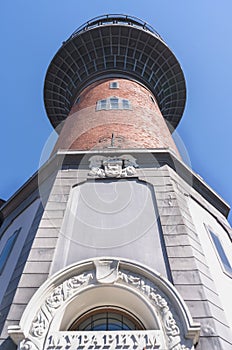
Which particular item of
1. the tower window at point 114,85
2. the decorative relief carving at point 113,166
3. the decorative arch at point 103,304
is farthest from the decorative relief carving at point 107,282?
the tower window at point 114,85

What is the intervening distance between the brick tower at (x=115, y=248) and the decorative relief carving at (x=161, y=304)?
0.06ft

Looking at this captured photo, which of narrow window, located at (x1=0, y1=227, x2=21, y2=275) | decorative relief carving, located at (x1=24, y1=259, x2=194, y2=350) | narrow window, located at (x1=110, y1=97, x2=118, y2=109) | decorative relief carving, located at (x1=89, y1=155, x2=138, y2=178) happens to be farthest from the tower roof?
decorative relief carving, located at (x1=24, y1=259, x2=194, y2=350)

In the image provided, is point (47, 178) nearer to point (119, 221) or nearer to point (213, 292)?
point (119, 221)

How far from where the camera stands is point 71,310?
732 centimetres

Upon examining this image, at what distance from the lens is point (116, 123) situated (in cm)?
1361

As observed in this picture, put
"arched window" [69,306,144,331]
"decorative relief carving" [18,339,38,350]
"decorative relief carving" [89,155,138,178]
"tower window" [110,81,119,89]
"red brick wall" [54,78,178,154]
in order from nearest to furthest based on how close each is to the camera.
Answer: "decorative relief carving" [18,339,38,350], "arched window" [69,306,144,331], "decorative relief carving" [89,155,138,178], "red brick wall" [54,78,178,154], "tower window" [110,81,119,89]

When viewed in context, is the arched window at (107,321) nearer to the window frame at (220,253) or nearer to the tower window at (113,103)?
the window frame at (220,253)

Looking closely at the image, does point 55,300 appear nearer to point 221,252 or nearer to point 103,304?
point 103,304

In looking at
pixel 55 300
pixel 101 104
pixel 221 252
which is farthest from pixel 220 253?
pixel 101 104

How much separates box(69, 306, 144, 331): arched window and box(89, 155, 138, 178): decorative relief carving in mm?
3774

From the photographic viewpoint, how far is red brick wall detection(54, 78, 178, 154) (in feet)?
41.7

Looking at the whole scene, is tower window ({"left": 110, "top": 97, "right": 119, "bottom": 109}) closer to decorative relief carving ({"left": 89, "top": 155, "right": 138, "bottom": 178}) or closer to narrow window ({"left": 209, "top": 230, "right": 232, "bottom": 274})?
decorative relief carving ({"left": 89, "top": 155, "right": 138, "bottom": 178})

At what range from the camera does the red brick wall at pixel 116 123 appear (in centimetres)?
1270

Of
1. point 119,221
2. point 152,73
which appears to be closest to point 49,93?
point 152,73
